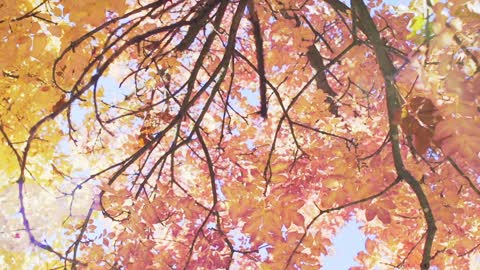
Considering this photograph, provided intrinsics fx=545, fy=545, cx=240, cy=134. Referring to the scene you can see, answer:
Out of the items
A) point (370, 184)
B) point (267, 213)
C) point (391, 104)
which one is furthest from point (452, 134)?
point (267, 213)

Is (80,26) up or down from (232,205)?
up

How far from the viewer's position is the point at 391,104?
2.26 meters

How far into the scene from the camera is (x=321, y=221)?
21.3 feet

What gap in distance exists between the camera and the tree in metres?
1.94

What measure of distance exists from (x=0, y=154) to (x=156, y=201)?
83.7 inches

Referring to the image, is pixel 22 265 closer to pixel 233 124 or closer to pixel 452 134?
pixel 233 124

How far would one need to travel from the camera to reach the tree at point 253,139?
1944 mm

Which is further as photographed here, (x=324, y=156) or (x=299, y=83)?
(x=299, y=83)

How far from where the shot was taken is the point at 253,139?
6012 millimetres

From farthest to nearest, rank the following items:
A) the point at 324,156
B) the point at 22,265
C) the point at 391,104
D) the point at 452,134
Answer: the point at 22,265 → the point at 324,156 → the point at 391,104 → the point at 452,134


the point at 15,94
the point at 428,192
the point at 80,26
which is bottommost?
the point at 428,192

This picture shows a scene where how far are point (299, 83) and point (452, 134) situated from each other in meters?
4.29

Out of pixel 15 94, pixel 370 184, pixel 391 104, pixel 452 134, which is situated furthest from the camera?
pixel 15 94

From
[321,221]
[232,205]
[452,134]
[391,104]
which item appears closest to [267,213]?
[232,205]
